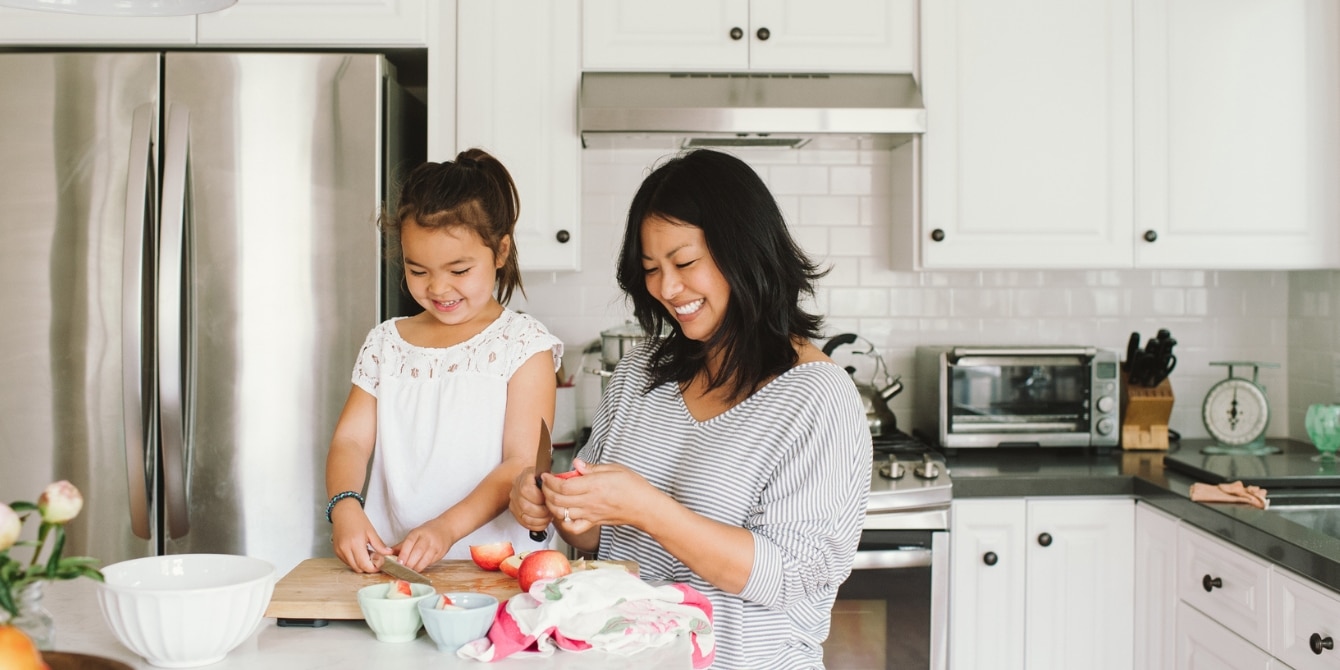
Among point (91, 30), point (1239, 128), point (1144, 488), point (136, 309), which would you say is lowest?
point (1144, 488)

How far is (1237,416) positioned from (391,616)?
8.06 feet

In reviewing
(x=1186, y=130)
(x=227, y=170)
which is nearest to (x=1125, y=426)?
(x=1186, y=130)

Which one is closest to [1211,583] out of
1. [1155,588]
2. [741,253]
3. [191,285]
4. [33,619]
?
[1155,588]

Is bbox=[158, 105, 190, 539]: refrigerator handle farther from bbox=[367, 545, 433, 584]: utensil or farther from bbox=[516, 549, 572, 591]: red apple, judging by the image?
bbox=[516, 549, 572, 591]: red apple

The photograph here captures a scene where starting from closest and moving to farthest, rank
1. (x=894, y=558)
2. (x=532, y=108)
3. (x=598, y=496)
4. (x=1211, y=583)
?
(x=598, y=496) < (x=1211, y=583) < (x=894, y=558) < (x=532, y=108)

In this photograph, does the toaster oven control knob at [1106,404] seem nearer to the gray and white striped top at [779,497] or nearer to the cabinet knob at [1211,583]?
the cabinet knob at [1211,583]

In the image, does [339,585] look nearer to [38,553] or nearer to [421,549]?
[421,549]

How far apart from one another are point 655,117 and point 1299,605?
1686 mm

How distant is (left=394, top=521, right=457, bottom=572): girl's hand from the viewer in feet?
4.74

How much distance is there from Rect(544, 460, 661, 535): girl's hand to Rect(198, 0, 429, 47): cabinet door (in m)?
1.75

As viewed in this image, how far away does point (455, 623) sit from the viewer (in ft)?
3.79

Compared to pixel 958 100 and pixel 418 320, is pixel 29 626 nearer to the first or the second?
pixel 418 320

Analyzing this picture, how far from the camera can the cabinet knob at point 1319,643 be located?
190 centimetres

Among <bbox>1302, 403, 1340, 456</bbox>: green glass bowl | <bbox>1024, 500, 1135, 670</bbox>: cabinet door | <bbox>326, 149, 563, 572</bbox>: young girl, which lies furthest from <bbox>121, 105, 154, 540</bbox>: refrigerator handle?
<bbox>1302, 403, 1340, 456</bbox>: green glass bowl
